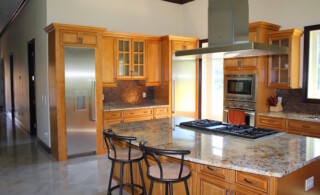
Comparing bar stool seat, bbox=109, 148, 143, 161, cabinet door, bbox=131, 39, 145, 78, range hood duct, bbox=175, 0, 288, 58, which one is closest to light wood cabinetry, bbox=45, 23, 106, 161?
cabinet door, bbox=131, 39, 145, 78

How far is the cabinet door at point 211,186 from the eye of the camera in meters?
2.28

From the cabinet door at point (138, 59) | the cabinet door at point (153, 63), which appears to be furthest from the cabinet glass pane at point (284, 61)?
the cabinet door at point (138, 59)

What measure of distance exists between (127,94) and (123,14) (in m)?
1.79

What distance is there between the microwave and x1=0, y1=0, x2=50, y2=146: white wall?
362 centimetres

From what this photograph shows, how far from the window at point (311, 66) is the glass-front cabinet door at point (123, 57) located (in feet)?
11.0

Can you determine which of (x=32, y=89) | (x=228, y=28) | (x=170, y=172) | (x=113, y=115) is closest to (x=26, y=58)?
(x=32, y=89)

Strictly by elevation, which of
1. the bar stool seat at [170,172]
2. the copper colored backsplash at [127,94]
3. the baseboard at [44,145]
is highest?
the copper colored backsplash at [127,94]

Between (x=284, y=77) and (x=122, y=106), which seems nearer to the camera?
(x=284, y=77)

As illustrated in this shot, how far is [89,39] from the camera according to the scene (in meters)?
5.11

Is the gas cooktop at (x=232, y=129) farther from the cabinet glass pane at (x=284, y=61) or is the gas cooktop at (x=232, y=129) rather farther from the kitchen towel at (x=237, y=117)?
the cabinet glass pane at (x=284, y=61)

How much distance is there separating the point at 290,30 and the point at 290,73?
723 mm

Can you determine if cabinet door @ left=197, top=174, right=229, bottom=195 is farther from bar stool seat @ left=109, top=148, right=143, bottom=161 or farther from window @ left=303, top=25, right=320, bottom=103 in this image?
window @ left=303, top=25, right=320, bottom=103

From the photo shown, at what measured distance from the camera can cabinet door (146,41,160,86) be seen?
6.16 meters

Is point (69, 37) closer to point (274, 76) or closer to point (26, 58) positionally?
point (26, 58)
